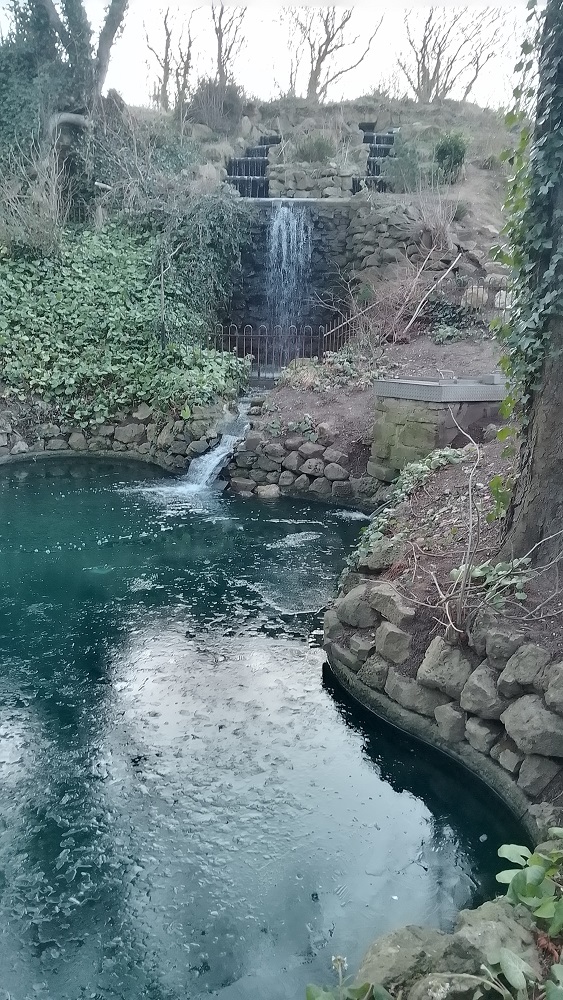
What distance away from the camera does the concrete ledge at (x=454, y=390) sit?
8.48 m

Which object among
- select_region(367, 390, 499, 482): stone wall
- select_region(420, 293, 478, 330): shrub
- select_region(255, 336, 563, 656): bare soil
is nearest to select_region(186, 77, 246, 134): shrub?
select_region(420, 293, 478, 330): shrub

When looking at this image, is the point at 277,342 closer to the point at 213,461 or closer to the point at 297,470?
the point at 213,461

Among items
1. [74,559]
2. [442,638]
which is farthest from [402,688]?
[74,559]

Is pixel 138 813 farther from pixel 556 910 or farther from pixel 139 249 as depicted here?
pixel 139 249

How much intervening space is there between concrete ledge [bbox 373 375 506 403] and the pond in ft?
9.64

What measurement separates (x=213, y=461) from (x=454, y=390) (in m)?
3.86

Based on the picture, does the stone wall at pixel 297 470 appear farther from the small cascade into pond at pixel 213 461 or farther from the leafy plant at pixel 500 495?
the leafy plant at pixel 500 495

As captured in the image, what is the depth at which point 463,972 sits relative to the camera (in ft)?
8.01

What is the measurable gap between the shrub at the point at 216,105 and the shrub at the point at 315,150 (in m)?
3.07

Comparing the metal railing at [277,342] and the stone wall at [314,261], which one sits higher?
the stone wall at [314,261]

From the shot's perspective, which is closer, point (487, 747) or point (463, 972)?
point (463, 972)

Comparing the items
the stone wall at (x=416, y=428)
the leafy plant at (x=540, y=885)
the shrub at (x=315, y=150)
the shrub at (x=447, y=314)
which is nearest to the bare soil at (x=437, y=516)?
the stone wall at (x=416, y=428)

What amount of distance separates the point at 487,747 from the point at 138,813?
2.09m

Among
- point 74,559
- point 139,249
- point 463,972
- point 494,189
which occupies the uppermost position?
point 494,189
